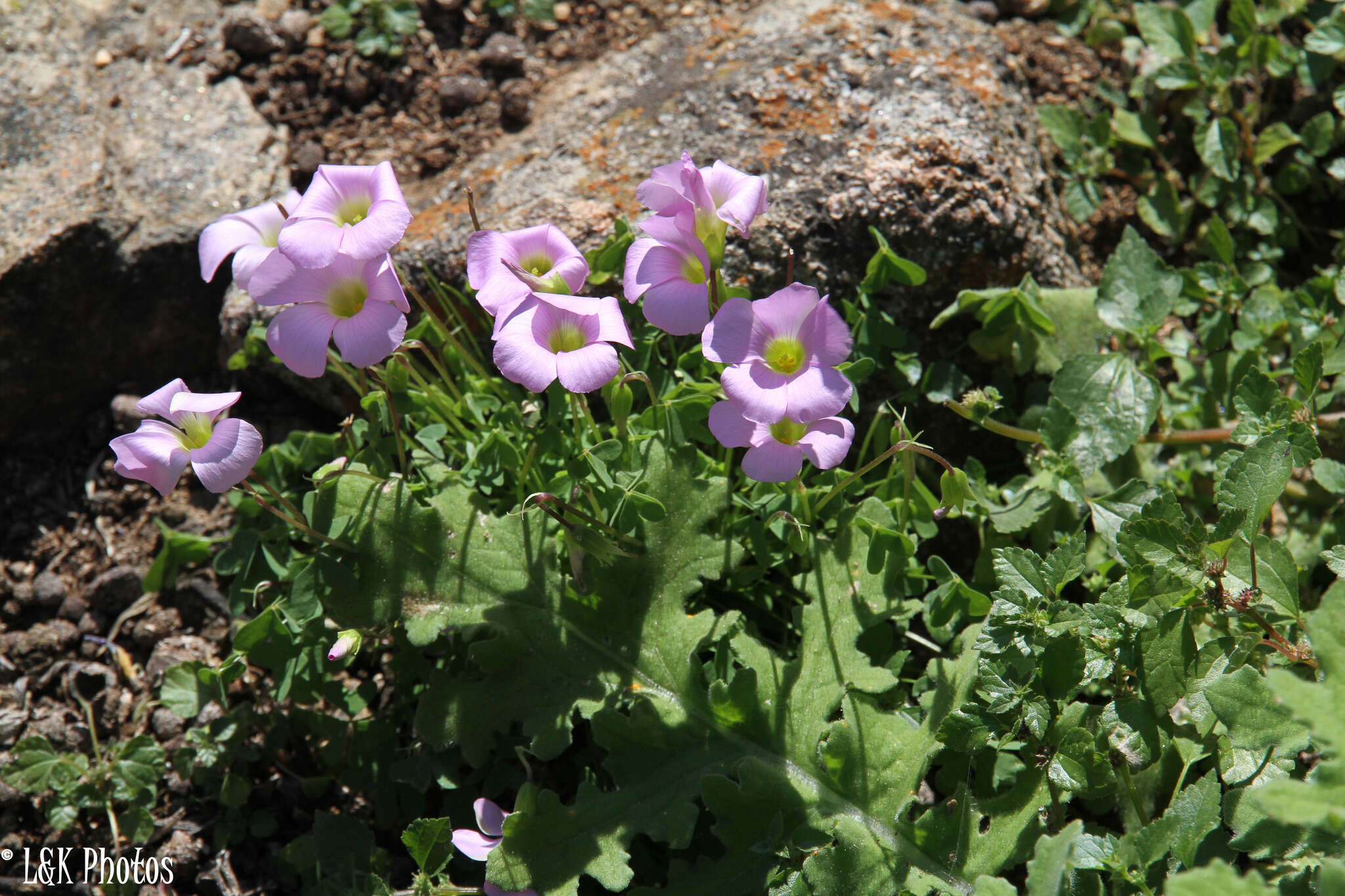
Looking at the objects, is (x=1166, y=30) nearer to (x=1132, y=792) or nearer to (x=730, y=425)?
(x=730, y=425)

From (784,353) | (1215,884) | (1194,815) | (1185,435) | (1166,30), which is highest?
(1166,30)

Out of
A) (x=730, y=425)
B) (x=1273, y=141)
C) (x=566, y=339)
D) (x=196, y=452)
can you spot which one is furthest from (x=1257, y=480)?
(x=196, y=452)

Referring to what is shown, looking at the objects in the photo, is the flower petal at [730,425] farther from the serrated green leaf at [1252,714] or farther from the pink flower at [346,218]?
the serrated green leaf at [1252,714]

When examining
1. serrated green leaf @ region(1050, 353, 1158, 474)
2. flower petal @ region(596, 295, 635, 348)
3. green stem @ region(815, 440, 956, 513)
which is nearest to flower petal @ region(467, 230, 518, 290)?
flower petal @ region(596, 295, 635, 348)

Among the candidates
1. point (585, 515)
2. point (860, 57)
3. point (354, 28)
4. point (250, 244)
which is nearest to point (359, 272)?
point (250, 244)

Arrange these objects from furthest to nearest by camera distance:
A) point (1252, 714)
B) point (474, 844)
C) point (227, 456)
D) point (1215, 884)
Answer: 1. point (474, 844)
2. point (227, 456)
3. point (1252, 714)
4. point (1215, 884)

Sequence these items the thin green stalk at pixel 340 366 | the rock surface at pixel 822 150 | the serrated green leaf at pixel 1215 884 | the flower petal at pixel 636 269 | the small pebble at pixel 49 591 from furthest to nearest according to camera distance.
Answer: the small pebble at pixel 49 591, the rock surface at pixel 822 150, the thin green stalk at pixel 340 366, the flower petal at pixel 636 269, the serrated green leaf at pixel 1215 884

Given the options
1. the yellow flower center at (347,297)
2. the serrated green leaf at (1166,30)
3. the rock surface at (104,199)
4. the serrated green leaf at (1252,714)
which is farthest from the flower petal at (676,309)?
the serrated green leaf at (1166,30)

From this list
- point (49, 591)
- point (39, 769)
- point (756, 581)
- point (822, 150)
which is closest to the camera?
point (756, 581)
